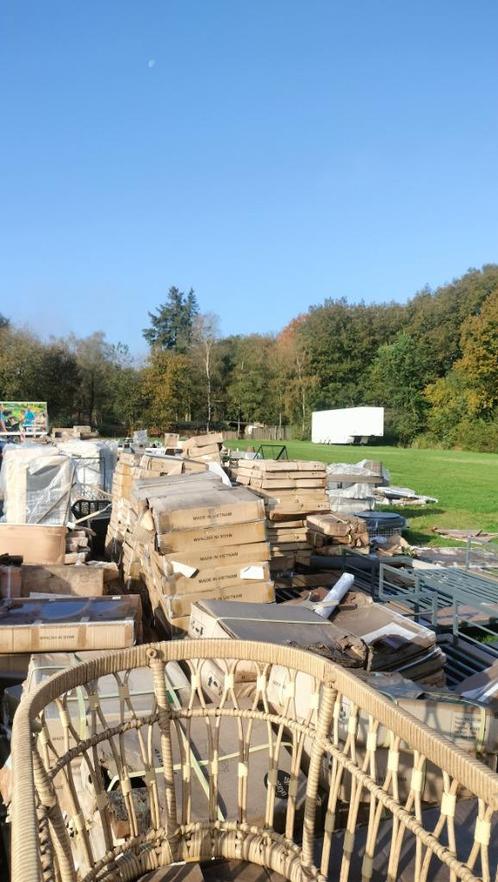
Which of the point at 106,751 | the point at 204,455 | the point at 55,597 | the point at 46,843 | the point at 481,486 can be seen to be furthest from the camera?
the point at 481,486

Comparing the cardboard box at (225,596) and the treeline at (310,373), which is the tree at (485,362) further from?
the cardboard box at (225,596)

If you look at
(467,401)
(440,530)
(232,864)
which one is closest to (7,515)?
(232,864)

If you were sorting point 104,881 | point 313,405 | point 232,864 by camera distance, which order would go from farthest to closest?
point 313,405, point 232,864, point 104,881

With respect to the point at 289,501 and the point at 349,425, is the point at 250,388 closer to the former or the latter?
the point at 349,425

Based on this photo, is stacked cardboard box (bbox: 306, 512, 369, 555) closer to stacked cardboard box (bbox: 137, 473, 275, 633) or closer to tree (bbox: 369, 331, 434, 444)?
stacked cardboard box (bbox: 137, 473, 275, 633)

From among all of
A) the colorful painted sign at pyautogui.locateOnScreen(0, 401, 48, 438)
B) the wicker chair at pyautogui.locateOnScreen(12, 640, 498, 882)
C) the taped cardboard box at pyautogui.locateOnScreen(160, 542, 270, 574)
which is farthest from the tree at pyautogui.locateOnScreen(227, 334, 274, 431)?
the wicker chair at pyautogui.locateOnScreen(12, 640, 498, 882)

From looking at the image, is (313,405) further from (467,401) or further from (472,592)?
(472,592)

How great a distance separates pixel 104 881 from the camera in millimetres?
1778

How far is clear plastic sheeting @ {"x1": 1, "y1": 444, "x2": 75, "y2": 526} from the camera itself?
7.59 metres

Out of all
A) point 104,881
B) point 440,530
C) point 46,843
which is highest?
point 46,843

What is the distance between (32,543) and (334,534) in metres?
3.20

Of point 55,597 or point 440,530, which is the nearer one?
point 55,597

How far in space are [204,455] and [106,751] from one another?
8849mm

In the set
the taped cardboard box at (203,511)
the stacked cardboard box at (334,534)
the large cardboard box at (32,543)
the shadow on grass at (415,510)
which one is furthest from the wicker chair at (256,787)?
the shadow on grass at (415,510)
